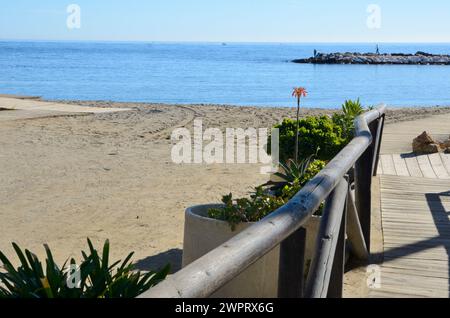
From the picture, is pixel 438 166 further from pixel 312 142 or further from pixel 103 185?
pixel 103 185

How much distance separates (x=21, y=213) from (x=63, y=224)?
2.96 feet

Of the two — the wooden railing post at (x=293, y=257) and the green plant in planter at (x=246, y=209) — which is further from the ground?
the wooden railing post at (x=293, y=257)

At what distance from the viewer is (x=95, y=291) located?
138 inches

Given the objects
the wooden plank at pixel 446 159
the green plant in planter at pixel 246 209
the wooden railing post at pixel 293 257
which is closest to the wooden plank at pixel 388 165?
the wooden plank at pixel 446 159

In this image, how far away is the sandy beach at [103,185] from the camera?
25.6 ft

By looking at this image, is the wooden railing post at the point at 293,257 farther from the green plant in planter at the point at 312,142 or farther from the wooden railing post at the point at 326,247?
the green plant in planter at the point at 312,142

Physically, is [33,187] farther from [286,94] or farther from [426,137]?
[286,94]

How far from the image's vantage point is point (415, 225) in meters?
6.36

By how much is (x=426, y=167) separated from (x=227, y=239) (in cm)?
577

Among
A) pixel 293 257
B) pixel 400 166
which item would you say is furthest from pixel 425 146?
pixel 293 257

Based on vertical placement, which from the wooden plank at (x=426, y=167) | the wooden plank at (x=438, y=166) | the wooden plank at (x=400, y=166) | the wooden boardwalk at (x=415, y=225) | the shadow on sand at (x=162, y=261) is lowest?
the shadow on sand at (x=162, y=261)

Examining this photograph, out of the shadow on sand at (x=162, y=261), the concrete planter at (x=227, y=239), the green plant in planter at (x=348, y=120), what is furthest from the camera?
the green plant in planter at (x=348, y=120)

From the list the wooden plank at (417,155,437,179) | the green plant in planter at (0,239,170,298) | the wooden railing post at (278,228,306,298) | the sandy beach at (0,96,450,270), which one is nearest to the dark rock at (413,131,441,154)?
the wooden plank at (417,155,437,179)

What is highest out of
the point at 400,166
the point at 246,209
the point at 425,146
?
the point at 246,209
